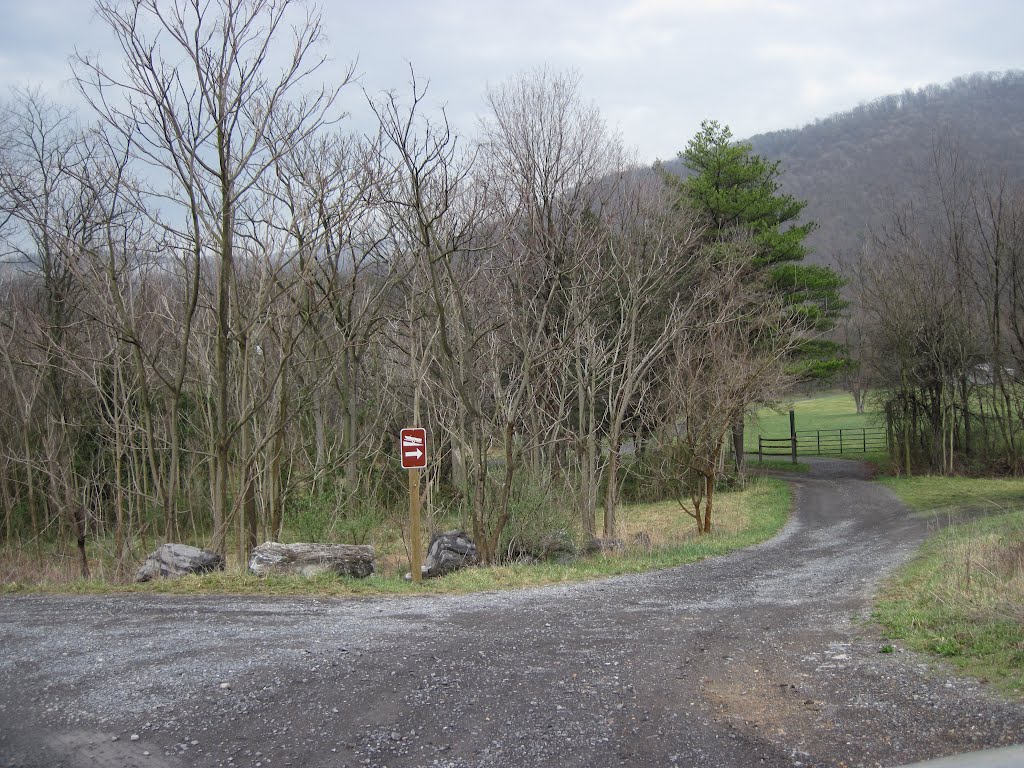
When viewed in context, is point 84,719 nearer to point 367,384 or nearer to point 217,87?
point 217,87

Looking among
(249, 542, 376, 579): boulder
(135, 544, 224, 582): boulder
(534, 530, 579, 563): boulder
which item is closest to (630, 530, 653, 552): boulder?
(534, 530, 579, 563): boulder

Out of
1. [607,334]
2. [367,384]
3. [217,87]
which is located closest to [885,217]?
[607,334]

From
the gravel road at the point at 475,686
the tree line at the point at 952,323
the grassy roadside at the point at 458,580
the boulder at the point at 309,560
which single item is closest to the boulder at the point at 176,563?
the grassy roadside at the point at 458,580

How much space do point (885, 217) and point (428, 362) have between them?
2661 cm

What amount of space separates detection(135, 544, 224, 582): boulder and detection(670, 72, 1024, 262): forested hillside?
86.4 feet

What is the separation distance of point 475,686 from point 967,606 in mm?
4056

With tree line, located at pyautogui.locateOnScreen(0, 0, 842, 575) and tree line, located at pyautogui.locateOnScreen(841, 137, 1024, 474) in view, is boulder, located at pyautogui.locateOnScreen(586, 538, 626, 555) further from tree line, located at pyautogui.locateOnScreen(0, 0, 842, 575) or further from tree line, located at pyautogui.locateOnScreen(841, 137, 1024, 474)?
tree line, located at pyautogui.locateOnScreen(841, 137, 1024, 474)

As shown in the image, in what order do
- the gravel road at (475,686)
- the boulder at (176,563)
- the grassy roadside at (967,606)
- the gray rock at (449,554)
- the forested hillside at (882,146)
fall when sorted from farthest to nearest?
1. the forested hillside at (882,146)
2. the gray rock at (449,554)
3. the boulder at (176,563)
4. the grassy roadside at (967,606)
5. the gravel road at (475,686)

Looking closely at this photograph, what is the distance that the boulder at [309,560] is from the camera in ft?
33.1

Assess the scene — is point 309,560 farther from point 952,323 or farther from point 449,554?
point 952,323

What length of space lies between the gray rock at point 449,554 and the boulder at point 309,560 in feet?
3.72

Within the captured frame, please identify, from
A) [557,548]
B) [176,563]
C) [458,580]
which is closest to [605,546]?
[557,548]

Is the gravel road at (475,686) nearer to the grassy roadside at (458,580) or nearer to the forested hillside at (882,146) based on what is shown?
the grassy roadside at (458,580)

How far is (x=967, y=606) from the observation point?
620 cm
